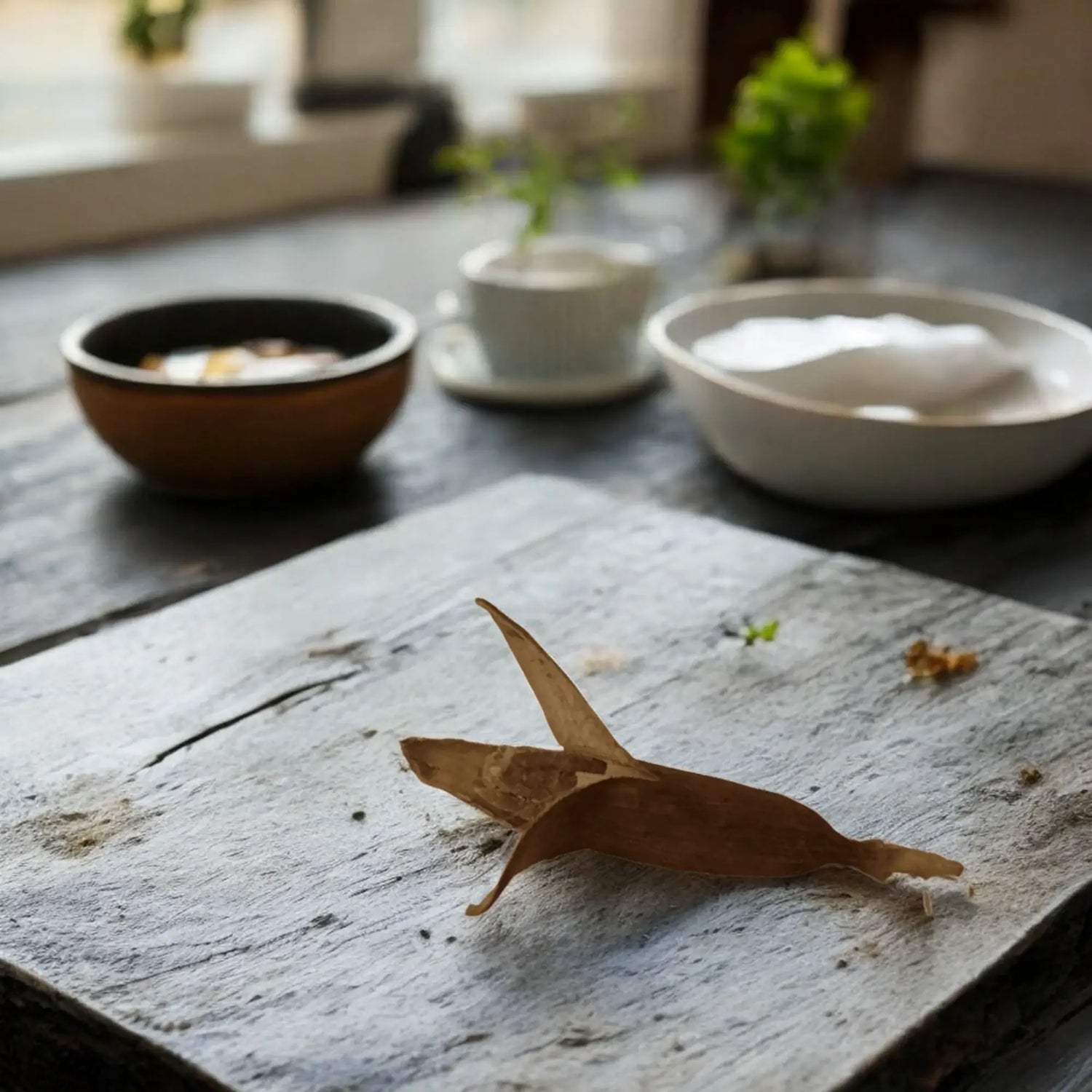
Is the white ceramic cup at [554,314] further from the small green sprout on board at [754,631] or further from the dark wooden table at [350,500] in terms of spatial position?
the small green sprout on board at [754,631]

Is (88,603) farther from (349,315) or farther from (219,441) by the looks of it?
(349,315)

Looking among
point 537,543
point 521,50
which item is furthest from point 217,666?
point 521,50

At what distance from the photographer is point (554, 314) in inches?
48.1

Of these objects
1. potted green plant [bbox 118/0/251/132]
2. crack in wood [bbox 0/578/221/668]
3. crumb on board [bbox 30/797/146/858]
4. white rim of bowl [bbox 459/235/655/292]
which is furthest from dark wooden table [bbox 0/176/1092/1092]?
potted green plant [bbox 118/0/251/132]

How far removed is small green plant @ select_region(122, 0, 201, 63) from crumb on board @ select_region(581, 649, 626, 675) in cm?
151

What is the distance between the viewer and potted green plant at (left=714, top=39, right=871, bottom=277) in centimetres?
153

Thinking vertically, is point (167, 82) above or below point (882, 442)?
above

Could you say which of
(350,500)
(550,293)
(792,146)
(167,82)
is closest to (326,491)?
(350,500)

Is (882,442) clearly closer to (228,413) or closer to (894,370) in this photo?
(894,370)

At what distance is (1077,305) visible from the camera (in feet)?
5.23

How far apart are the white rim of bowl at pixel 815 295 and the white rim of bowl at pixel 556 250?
0.07 meters

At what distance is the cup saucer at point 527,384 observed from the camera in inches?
48.5

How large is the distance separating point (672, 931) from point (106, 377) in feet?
1.89

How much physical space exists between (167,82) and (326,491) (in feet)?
3.95
